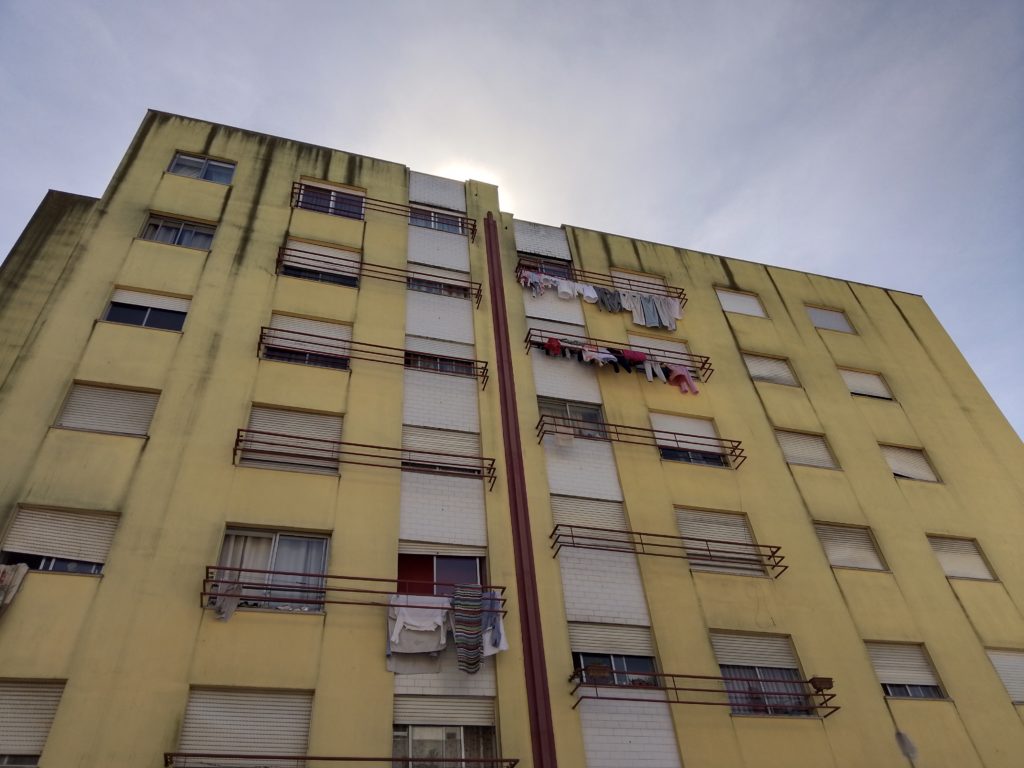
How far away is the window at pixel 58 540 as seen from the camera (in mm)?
11250

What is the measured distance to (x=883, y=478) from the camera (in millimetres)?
18031

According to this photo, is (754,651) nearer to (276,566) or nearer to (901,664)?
(901,664)

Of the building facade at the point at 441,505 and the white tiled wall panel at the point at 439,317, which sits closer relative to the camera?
the building facade at the point at 441,505

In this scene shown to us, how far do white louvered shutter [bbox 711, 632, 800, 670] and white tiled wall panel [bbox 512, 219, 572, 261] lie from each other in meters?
12.2

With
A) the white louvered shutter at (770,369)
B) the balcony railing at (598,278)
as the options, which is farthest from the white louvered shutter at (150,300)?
the white louvered shutter at (770,369)

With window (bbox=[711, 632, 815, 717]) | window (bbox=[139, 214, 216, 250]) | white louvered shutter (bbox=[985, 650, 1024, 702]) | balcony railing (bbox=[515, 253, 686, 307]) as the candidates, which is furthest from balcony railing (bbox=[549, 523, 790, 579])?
window (bbox=[139, 214, 216, 250])

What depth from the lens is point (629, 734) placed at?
12016mm

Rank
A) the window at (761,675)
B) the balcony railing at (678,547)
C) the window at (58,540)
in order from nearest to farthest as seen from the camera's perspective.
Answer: the window at (58,540), the window at (761,675), the balcony railing at (678,547)

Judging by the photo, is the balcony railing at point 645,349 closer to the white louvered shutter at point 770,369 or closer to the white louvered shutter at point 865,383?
the white louvered shutter at point 770,369

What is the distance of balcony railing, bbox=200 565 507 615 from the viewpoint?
11.6m

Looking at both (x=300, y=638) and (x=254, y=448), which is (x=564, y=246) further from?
(x=300, y=638)

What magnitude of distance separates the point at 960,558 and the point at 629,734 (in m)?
10.5

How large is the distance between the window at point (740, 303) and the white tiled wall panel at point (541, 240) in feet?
17.4

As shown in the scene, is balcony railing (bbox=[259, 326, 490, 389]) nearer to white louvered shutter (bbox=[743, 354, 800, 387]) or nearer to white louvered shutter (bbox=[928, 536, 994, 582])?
white louvered shutter (bbox=[743, 354, 800, 387])
